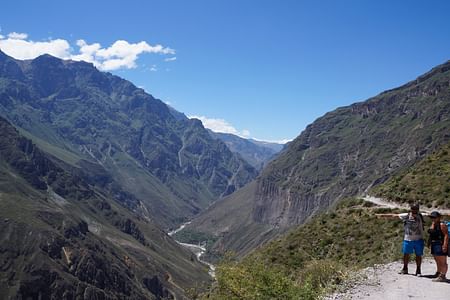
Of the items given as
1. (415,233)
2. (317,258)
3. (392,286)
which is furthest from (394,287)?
(317,258)

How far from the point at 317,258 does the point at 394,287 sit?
18.0 meters

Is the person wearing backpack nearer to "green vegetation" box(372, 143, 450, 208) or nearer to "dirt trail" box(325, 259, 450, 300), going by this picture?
"dirt trail" box(325, 259, 450, 300)

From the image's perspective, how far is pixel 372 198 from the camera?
53.0 metres

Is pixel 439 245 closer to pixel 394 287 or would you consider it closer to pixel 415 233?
pixel 415 233

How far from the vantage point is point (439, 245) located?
1927cm

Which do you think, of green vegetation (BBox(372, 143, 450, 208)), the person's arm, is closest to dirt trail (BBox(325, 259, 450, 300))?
the person's arm

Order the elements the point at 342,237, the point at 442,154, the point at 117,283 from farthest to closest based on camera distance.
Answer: the point at 117,283, the point at 442,154, the point at 342,237

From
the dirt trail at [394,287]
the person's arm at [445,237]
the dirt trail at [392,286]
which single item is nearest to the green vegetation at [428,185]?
the dirt trail at [392,286]

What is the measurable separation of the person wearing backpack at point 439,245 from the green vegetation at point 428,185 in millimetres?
22328

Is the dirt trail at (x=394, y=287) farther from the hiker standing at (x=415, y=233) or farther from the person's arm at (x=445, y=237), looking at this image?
the person's arm at (x=445, y=237)

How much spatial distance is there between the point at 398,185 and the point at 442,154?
9.11 m

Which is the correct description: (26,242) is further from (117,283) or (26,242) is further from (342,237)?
(342,237)

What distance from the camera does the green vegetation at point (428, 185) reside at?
42100 millimetres

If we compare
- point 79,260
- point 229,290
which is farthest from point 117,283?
point 229,290
